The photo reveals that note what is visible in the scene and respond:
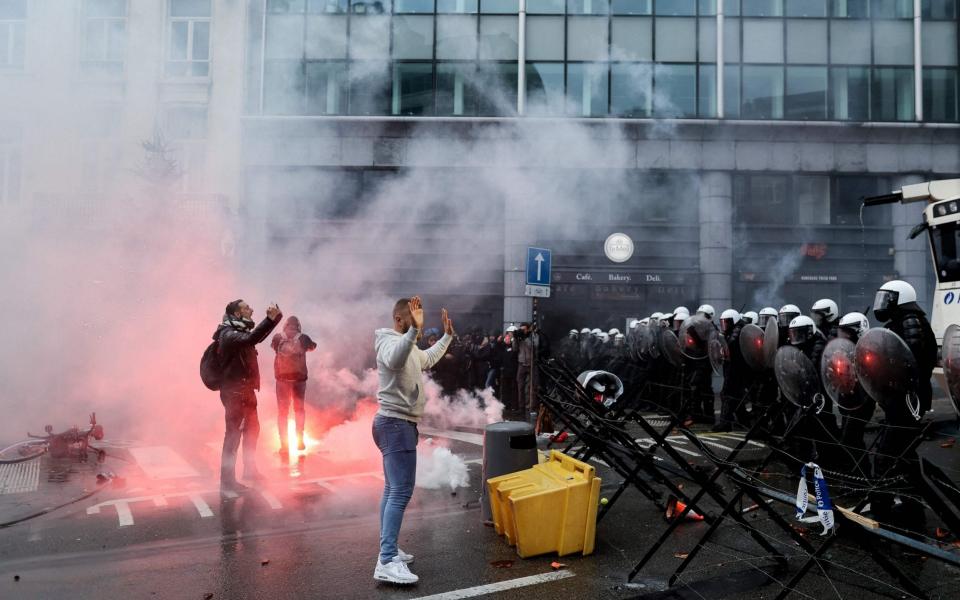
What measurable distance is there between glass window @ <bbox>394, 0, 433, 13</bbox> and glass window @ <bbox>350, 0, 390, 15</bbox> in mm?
358

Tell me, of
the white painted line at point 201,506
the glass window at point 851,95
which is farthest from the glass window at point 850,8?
the white painted line at point 201,506

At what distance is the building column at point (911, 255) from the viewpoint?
17203 millimetres

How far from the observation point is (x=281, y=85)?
44.4 ft

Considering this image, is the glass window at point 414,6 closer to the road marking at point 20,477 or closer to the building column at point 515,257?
the building column at point 515,257

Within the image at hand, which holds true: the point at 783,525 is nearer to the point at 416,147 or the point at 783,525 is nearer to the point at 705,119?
the point at 416,147

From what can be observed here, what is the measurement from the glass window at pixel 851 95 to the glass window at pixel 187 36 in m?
14.8

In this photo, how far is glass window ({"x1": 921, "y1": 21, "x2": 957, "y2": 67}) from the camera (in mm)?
17109

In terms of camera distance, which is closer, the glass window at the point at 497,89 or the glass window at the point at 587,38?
the glass window at the point at 497,89

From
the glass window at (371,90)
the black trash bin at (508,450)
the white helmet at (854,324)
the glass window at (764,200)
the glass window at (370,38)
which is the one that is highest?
the glass window at (370,38)

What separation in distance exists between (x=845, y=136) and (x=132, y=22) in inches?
639

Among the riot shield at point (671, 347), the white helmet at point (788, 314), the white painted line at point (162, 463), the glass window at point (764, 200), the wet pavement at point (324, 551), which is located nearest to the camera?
the wet pavement at point (324, 551)

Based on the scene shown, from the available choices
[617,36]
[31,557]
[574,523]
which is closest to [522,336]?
[574,523]

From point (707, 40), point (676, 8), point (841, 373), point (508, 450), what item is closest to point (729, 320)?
point (841, 373)

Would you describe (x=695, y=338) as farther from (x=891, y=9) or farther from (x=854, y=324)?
(x=891, y=9)
